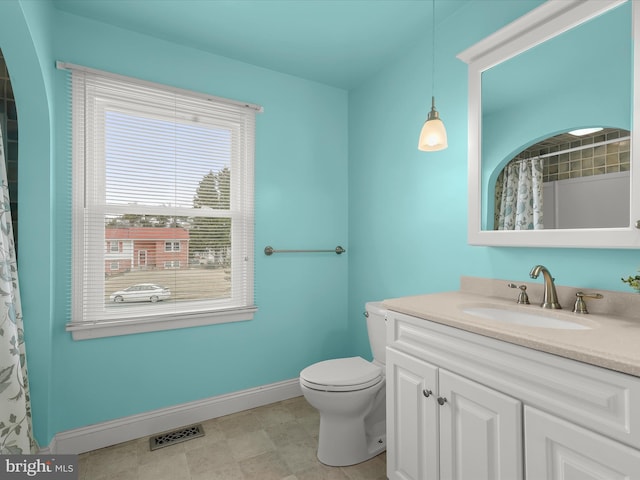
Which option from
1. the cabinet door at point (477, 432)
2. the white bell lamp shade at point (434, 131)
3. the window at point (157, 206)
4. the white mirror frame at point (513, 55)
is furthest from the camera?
the window at point (157, 206)

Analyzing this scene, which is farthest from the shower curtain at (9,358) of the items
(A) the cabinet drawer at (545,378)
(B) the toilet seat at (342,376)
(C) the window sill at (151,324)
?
(A) the cabinet drawer at (545,378)

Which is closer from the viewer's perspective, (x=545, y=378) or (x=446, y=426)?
(x=545, y=378)

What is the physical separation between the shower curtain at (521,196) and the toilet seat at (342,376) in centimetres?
103

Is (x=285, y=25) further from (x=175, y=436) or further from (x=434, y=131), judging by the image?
(x=175, y=436)

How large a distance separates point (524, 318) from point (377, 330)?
867 mm

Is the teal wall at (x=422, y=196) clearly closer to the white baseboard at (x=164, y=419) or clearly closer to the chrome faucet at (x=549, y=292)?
the chrome faucet at (x=549, y=292)

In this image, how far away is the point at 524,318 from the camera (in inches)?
55.7

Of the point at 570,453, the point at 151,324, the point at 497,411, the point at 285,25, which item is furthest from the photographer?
the point at 151,324

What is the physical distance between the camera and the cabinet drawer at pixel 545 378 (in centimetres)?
80

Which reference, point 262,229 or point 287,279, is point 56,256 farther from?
point 287,279

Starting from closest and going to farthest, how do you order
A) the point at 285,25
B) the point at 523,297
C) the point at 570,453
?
the point at 570,453 < the point at 523,297 < the point at 285,25

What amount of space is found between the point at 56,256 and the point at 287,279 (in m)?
1.43

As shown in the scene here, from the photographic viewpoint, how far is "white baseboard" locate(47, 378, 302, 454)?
1.86 meters

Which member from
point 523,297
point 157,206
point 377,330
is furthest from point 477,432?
point 157,206
